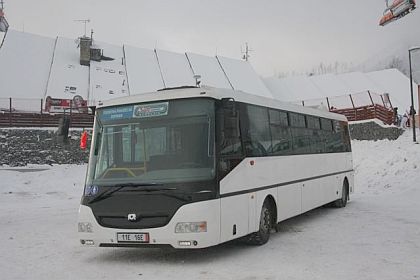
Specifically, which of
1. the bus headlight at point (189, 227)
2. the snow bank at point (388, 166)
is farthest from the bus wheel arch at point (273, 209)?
the snow bank at point (388, 166)

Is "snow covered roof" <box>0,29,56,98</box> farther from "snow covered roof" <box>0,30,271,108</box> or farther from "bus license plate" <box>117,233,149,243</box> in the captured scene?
"bus license plate" <box>117,233,149,243</box>

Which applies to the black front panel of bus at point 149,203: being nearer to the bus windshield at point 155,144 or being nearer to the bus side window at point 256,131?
the bus windshield at point 155,144

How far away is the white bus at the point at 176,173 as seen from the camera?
801 centimetres

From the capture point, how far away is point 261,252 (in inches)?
356

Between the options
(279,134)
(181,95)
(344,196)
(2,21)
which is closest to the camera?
(181,95)

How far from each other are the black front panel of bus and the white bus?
0.02 meters

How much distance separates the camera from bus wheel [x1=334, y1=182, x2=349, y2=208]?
52.6 feet

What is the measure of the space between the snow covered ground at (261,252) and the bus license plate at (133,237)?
42cm

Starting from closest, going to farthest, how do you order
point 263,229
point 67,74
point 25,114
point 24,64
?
point 263,229, point 25,114, point 24,64, point 67,74

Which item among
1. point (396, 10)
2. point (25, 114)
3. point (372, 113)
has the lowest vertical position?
point (372, 113)

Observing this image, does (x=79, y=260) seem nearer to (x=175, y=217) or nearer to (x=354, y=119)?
(x=175, y=217)

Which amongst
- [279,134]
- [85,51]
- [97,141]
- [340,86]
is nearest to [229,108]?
[97,141]

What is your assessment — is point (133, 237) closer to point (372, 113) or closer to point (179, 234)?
point (179, 234)

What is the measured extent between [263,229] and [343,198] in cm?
734
